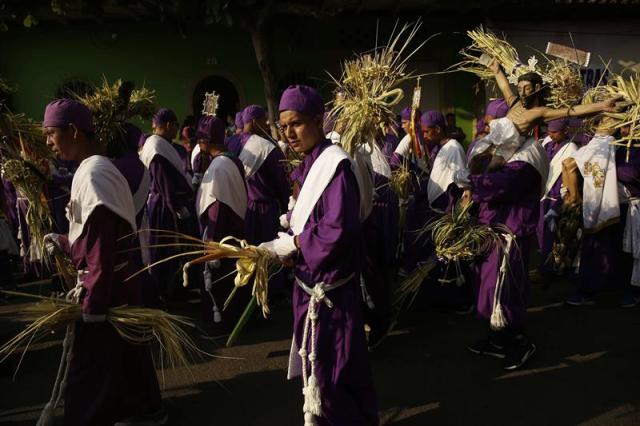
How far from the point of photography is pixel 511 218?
162 inches

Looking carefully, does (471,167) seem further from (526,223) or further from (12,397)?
(12,397)

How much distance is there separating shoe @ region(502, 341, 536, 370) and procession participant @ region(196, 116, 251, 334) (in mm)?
2486

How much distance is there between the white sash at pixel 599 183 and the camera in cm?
→ 546

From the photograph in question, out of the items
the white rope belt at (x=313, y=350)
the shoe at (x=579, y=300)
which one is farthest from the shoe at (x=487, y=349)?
the white rope belt at (x=313, y=350)

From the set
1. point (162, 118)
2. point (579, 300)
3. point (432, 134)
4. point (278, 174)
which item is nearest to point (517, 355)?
point (579, 300)

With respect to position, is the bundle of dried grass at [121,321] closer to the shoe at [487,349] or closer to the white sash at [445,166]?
the shoe at [487,349]

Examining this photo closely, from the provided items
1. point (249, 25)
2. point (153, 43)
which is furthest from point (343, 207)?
point (153, 43)

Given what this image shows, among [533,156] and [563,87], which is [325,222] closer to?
[533,156]

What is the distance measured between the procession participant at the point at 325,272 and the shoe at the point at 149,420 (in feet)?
4.15

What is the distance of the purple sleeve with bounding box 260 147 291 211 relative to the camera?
571 centimetres

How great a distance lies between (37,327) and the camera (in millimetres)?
2830

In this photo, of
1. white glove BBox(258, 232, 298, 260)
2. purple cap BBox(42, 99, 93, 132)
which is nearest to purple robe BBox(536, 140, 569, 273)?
white glove BBox(258, 232, 298, 260)

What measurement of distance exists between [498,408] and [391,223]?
2280mm

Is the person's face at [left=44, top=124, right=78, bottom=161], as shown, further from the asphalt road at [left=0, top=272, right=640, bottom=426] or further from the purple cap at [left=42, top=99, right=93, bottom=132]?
the asphalt road at [left=0, top=272, right=640, bottom=426]
